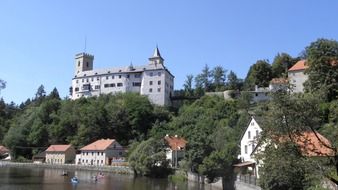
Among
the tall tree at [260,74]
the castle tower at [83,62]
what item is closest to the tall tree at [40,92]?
the castle tower at [83,62]

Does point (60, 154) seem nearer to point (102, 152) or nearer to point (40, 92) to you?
point (102, 152)

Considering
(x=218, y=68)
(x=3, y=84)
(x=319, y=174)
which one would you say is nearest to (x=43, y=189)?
(x=3, y=84)

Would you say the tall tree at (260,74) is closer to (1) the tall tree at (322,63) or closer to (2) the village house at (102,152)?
(1) the tall tree at (322,63)

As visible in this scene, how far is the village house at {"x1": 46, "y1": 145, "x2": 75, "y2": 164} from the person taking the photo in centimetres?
9800

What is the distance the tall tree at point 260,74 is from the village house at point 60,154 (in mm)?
46341

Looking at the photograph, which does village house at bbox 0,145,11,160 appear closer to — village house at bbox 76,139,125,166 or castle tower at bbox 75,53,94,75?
castle tower at bbox 75,53,94,75

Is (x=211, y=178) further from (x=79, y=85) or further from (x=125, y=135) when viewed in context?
(x=79, y=85)

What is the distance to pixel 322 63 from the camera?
63.7 m

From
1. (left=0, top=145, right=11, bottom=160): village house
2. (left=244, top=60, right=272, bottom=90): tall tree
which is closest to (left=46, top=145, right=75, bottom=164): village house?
(left=0, top=145, right=11, bottom=160): village house

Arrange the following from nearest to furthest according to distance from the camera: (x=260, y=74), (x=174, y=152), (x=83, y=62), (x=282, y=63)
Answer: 1. (x=174, y=152)
2. (x=282, y=63)
3. (x=260, y=74)
4. (x=83, y=62)

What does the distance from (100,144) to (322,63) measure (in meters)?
51.0

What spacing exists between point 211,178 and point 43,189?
18.6 m

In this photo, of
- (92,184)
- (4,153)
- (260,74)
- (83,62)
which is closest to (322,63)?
(260,74)

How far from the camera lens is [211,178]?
47.2 metres
